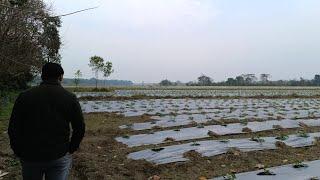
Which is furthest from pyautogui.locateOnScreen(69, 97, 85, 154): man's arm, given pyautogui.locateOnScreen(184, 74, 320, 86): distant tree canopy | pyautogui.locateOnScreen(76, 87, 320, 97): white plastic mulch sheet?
pyautogui.locateOnScreen(184, 74, 320, 86): distant tree canopy

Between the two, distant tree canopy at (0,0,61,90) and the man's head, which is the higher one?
distant tree canopy at (0,0,61,90)

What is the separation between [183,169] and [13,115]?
4.56 meters

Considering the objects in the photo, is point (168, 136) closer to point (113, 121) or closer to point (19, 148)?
point (113, 121)

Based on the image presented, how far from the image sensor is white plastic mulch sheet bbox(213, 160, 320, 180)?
693cm

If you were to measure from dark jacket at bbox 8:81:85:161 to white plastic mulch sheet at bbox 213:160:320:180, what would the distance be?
3.64 m

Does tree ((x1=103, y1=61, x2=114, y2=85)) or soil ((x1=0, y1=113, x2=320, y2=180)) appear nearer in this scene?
soil ((x1=0, y1=113, x2=320, y2=180))

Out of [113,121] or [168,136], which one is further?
[113,121]

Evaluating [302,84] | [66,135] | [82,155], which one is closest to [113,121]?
[82,155]

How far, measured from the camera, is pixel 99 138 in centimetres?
1235

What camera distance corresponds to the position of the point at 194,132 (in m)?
12.4

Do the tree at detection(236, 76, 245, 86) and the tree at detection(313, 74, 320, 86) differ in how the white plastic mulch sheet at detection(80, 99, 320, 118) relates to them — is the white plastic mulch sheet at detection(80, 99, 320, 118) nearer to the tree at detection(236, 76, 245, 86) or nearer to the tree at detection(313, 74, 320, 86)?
the tree at detection(236, 76, 245, 86)

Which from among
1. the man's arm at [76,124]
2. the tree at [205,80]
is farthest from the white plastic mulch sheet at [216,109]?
the tree at [205,80]

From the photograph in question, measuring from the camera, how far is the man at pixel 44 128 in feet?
13.1

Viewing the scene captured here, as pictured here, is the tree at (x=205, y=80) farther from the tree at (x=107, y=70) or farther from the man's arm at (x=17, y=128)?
the man's arm at (x=17, y=128)
